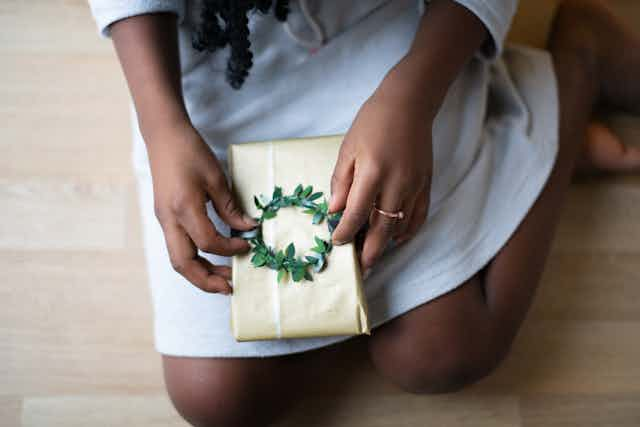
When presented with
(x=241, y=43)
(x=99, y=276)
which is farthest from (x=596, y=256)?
(x=99, y=276)

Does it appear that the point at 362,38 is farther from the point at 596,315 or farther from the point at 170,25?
the point at 596,315

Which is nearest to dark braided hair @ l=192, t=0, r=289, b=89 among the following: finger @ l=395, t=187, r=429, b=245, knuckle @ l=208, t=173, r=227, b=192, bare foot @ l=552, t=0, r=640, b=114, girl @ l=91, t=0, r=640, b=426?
girl @ l=91, t=0, r=640, b=426

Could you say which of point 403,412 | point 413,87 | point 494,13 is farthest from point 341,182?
point 403,412

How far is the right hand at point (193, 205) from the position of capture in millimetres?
576

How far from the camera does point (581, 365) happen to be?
808mm

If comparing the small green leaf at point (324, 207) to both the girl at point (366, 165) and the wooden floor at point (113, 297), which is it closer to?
the girl at point (366, 165)

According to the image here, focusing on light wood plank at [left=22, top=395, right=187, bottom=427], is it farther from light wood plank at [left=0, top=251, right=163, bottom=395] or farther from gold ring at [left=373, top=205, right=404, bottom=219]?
gold ring at [left=373, top=205, right=404, bottom=219]

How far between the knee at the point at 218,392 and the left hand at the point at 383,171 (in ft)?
0.64

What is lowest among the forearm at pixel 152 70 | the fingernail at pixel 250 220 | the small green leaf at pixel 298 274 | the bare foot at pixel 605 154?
the bare foot at pixel 605 154

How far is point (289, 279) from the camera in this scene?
566 mm

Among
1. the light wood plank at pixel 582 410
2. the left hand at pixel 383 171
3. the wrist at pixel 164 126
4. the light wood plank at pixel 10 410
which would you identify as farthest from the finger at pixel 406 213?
the light wood plank at pixel 10 410

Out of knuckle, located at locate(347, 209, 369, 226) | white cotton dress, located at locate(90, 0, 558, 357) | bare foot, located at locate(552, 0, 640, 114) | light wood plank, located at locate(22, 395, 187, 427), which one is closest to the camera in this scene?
knuckle, located at locate(347, 209, 369, 226)

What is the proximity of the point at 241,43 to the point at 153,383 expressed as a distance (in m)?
0.44

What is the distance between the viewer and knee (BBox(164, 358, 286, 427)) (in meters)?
0.67
